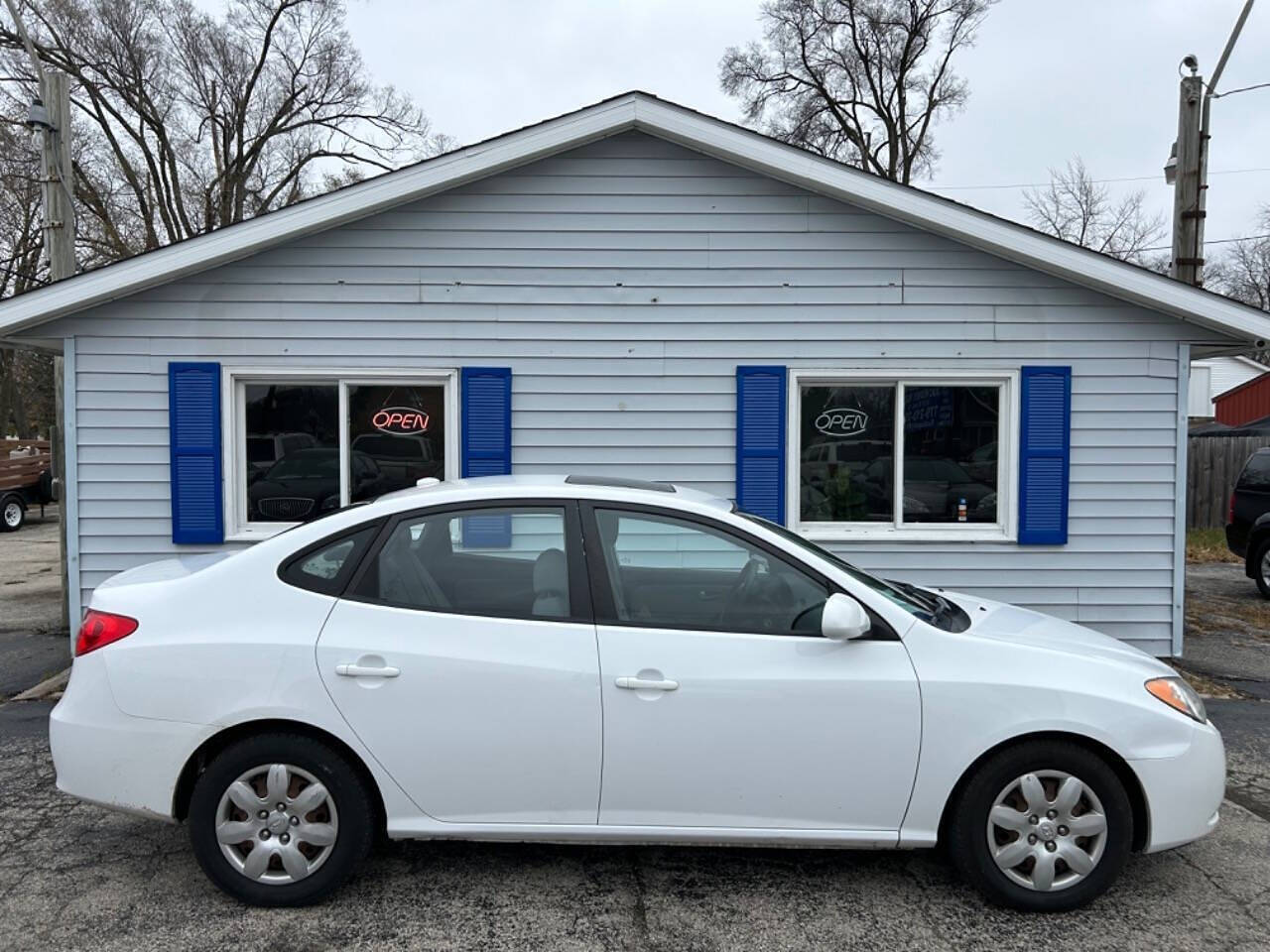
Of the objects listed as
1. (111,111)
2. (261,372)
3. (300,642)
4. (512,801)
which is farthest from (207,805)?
(111,111)

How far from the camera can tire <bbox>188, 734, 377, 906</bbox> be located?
3.32 meters

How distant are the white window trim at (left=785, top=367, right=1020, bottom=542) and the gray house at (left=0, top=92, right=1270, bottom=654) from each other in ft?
0.07

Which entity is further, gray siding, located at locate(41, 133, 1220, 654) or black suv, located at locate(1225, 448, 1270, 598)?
black suv, located at locate(1225, 448, 1270, 598)

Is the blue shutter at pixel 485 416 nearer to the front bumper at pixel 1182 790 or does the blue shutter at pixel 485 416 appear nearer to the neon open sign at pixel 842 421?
the neon open sign at pixel 842 421

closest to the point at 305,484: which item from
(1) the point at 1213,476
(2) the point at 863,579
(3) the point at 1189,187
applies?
(2) the point at 863,579

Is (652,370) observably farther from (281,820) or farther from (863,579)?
(281,820)

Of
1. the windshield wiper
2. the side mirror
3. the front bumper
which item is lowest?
the front bumper

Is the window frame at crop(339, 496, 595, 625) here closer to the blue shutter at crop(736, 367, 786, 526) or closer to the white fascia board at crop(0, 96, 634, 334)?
the blue shutter at crop(736, 367, 786, 526)

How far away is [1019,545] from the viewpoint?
7250mm

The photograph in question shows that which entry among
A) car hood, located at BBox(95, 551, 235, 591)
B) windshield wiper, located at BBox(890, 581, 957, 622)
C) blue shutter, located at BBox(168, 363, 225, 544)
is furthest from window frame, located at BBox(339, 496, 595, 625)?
blue shutter, located at BBox(168, 363, 225, 544)

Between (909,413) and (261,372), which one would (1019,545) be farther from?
(261,372)

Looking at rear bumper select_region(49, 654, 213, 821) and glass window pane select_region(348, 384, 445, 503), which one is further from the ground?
glass window pane select_region(348, 384, 445, 503)

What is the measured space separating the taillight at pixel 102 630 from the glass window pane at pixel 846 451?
200 inches

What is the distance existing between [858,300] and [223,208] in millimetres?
22778
